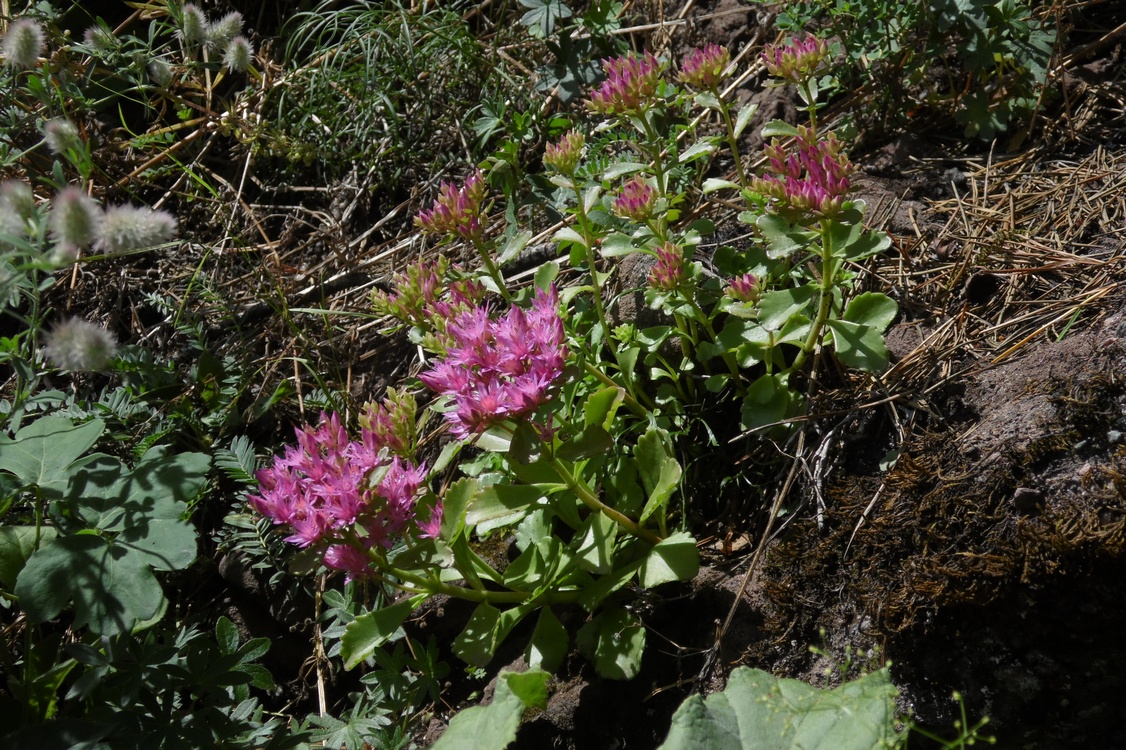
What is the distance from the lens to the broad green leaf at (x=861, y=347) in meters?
1.92

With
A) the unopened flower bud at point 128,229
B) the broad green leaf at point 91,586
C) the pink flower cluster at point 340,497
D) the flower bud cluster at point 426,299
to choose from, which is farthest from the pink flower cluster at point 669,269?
the broad green leaf at point 91,586

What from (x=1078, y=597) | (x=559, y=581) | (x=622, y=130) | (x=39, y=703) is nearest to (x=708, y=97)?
(x=622, y=130)

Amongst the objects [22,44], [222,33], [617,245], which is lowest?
[617,245]

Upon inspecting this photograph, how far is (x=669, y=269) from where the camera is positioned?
210 cm

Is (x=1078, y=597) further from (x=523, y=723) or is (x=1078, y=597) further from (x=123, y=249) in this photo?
(x=123, y=249)

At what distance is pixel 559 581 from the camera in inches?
79.4

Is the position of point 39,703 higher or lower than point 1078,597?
lower

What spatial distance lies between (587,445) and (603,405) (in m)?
0.14

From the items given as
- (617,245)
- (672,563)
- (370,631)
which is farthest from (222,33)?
(672,563)

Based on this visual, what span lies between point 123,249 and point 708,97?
5.10 feet

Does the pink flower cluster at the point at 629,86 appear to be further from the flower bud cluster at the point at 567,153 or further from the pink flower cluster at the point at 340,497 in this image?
the pink flower cluster at the point at 340,497

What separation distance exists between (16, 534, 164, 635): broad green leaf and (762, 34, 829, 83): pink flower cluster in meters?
1.97

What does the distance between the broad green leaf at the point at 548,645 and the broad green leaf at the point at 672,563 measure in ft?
0.79

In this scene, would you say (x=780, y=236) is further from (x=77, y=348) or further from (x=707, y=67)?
(x=77, y=348)
